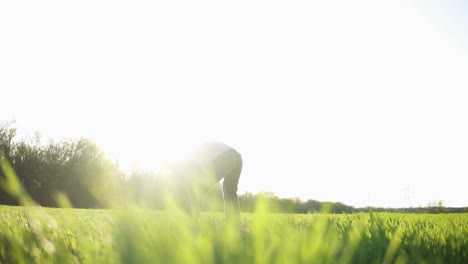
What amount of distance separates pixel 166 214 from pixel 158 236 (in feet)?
1.92

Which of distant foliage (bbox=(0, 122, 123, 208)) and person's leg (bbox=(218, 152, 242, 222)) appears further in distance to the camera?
distant foliage (bbox=(0, 122, 123, 208))

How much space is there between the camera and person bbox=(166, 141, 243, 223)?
4.96 m

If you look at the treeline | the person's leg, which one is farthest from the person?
the treeline

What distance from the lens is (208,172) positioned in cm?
552

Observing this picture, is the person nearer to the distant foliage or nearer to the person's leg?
the person's leg

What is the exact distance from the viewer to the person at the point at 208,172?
4.96 meters

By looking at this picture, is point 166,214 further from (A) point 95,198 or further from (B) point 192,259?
(A) point 95,198

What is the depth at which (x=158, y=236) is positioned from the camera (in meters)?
1.53

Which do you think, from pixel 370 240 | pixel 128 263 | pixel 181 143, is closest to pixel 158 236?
pixel 128 263

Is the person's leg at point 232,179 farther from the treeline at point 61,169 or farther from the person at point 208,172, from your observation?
the treeline at point 61,169

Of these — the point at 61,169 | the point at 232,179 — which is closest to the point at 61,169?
the point at 61,169

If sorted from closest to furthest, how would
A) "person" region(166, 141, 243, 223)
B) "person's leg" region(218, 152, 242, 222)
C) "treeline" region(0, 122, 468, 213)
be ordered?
1. "person" region(166, 141, 243, 223)
2. "person's leg" region(218, 152, 242, 222)
3. "treeline" region(0, 122, 468, 213)

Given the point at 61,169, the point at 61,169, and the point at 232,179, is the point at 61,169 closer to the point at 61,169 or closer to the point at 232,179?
the point at 61,169

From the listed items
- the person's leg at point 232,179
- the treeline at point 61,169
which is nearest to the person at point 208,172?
the person's leg at point 232,179
